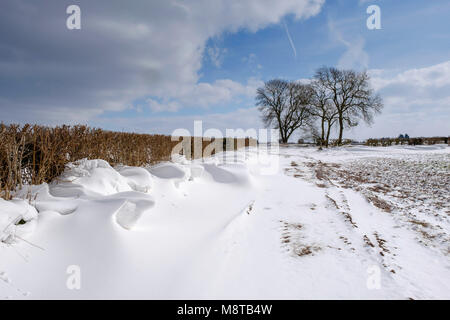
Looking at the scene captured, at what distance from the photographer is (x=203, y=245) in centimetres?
355

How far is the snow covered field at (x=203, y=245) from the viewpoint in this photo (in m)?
2.51

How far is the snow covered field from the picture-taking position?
98.7 inches

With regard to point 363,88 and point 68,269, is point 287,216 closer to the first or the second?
point 68,269

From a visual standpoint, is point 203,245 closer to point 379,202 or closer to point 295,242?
point 295,242

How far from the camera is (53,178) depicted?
4246 millimetres

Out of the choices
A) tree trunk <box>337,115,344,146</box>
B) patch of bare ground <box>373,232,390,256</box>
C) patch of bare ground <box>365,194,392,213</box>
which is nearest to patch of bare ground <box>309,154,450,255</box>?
patch of bare ground <box>365,194,392,213</box>

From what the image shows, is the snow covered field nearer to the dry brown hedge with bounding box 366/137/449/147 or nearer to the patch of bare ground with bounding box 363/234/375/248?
the patch of bare ground with bounding box 363/234/375/248

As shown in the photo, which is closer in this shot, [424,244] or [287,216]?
[424,244]

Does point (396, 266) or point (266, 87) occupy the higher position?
point (266, 87)

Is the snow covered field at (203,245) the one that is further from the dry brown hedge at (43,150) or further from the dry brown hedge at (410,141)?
the dry brown hedge at (410,141)

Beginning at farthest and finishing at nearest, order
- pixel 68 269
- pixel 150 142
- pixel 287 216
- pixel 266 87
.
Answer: pixel 266 87 → pixel 150 142 → pixel 287 216 → pixel 68 269

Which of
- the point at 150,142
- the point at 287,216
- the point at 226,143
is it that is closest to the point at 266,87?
the point at 226,143
